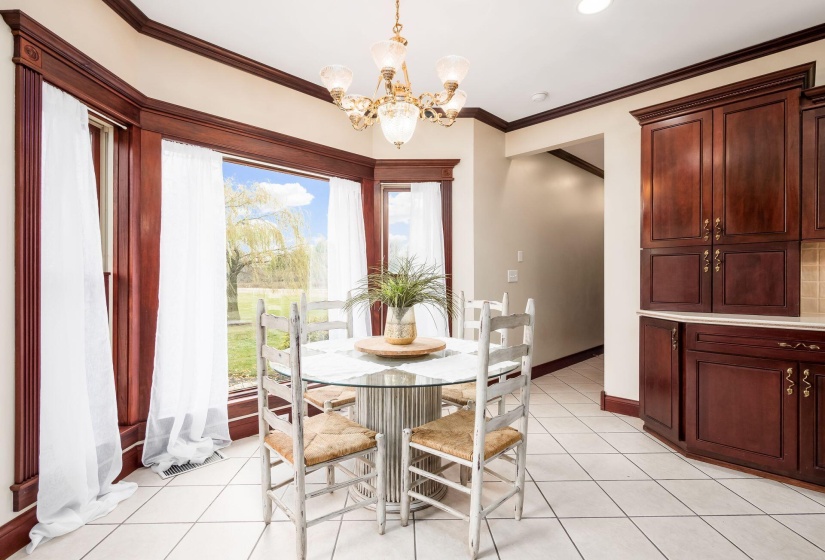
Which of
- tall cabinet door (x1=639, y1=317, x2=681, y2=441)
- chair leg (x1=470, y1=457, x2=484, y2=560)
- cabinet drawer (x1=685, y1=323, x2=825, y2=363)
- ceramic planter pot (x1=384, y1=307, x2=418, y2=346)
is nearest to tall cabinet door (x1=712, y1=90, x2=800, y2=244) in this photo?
cabinet drawer (x1=685, y1=323, x2=825, y2=363)

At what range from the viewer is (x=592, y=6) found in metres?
2.45

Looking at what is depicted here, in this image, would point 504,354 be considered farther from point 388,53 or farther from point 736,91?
point 736,91

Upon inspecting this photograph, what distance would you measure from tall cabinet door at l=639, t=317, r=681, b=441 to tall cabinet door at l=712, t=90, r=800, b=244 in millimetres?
746

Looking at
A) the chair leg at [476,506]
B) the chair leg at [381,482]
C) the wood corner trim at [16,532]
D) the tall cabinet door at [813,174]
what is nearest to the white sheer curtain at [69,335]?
the wood corner trim at [16,532]

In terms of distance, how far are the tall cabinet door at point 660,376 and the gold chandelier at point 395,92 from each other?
2.17 m

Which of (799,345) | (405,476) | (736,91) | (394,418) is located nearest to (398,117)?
(394,418)

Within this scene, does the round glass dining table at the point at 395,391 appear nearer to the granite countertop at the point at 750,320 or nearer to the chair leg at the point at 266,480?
the chair leg at the point at 266,480

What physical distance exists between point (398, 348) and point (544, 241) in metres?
3.44

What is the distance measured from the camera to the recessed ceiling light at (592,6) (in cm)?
242

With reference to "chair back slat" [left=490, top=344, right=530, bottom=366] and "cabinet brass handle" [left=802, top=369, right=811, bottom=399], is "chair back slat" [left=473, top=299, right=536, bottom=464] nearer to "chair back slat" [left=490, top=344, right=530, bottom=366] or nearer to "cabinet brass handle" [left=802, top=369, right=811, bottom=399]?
"chair back slat" [left=490, top=344, right=530, bottom=366]

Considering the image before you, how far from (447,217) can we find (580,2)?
6.77 feet

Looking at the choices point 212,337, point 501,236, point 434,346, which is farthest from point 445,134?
point 212,337

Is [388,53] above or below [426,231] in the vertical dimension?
above

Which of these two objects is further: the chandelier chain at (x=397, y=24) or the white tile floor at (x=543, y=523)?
the chandelier chain at (x=397, y=24)
